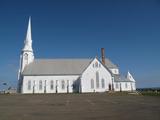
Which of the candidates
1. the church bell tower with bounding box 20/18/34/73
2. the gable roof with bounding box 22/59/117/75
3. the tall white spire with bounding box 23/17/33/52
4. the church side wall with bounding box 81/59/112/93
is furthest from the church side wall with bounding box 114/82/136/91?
the tall white spire with bounding box 23/17/33/52

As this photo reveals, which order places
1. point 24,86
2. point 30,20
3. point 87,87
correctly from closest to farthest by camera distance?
point 87,87 → point 24,86 → point 30,20

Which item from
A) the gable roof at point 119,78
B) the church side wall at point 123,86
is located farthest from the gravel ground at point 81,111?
A: the gable roof at point 119,78

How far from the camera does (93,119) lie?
948 cm

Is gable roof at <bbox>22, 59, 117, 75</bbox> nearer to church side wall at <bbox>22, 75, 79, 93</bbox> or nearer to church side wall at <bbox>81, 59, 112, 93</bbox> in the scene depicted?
church side wall at <bbox>22, 75, 79, 93</bbox>

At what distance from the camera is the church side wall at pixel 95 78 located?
61281 millimetres

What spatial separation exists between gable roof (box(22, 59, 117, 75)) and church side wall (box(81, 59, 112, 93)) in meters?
7.12

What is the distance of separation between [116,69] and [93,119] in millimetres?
69832

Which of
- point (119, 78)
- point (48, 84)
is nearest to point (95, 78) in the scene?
point (119, 78)

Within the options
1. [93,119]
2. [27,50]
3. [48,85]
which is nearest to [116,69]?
[48,85]

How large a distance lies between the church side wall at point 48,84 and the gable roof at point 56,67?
166 cm

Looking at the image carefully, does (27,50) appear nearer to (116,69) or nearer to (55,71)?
(55,71)

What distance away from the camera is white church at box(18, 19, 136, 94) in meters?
61.8

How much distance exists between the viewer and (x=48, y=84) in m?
66.6

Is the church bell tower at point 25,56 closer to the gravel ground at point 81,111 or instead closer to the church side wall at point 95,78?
the church side wall at point 95,78
